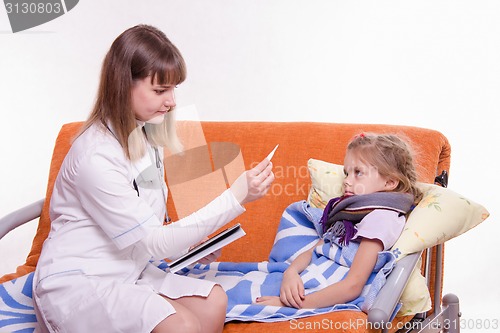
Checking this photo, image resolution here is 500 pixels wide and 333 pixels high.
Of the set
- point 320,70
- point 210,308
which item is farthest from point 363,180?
point 320,70

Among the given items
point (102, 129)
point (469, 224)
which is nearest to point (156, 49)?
point (102, 129)

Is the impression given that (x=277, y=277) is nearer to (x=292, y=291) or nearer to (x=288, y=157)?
(x=292, y=291)

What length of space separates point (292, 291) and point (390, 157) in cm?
46

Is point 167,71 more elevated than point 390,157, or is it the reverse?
point 167,71

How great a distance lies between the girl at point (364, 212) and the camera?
1986mm

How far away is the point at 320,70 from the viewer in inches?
127

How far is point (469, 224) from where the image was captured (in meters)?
2.14

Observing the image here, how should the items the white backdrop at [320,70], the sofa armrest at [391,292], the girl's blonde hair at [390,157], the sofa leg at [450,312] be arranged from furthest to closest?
the white backdrop at [320,70]
the sofa leg at [450,312]
the girl's blonde hair at [390,157]
the sofa armrest at [391,292]

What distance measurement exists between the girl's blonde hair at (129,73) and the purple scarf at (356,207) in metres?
0.57

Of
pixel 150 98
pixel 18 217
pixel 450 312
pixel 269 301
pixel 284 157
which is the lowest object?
pixel 450 312

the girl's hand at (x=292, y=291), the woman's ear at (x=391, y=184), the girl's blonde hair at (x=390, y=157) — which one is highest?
the girl's blonde hair at (x=390, y=157)

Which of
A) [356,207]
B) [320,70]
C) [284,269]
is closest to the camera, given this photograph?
[356,207]

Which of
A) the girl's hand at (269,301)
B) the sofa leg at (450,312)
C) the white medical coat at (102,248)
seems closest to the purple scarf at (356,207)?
the girl's hand at (269,301)

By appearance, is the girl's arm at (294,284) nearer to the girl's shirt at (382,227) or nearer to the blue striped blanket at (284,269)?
the blue striped blanket at (284,269)
